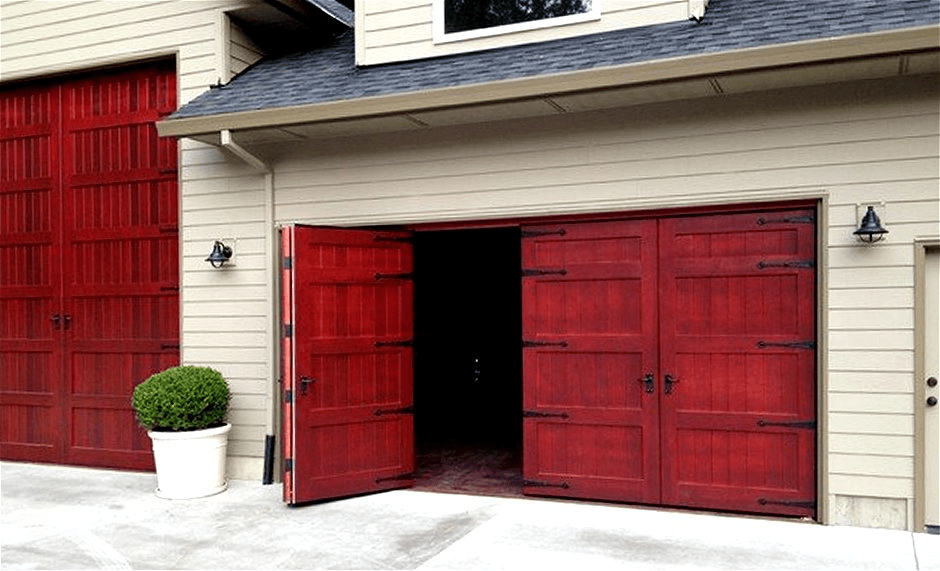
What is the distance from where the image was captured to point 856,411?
195 inches

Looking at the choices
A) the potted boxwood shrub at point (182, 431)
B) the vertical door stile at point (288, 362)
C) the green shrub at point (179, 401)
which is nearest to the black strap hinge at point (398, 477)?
the vertical door stile at point (288, 362)

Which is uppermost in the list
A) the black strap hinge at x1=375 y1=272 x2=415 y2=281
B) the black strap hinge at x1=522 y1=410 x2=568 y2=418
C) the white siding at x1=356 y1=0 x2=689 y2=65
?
the white siding at x1=356 y1=0 x2=689 y2=65

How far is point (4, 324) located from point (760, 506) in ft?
22.9

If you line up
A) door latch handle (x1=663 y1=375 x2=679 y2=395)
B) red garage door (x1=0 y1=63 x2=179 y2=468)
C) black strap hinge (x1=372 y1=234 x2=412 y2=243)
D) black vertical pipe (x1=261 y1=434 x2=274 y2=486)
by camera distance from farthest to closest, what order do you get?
red garage door (x1=0 y1=63 x2=179 y2=468)
black vertical pipe (x1=261 y1=434 x2=274 y2=486)
black strap hinge (x1=372 y1=234 x2=412 y2=243)
door latch handle (x1=663 y1=375 x2=679 y2=395)

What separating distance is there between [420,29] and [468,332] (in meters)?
5.34

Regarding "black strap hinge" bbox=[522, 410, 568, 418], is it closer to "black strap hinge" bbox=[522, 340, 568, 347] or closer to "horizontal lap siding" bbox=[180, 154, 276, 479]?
"black strap hinge" bbox=[522, 340, 568, 347]

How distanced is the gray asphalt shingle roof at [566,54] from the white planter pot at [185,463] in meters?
2.48

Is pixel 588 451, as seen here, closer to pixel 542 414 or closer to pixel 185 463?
pixel 542 414

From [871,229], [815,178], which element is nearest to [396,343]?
[815,178]

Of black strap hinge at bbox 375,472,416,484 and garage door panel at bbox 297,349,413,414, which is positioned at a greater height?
garage door panel at bbox 297,349,413,414

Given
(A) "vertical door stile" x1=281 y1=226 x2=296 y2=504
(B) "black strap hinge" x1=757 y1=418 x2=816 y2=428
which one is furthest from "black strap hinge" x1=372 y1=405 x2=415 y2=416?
(B) "black strap hinge" x1=757 y1=418 x2=816 y2=428

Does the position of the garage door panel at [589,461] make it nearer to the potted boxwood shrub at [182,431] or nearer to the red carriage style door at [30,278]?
the potted boxwood shrub at [182,431]

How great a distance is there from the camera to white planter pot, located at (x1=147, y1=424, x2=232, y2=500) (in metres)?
6.07

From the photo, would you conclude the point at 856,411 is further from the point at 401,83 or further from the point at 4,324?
the point at 4,324
